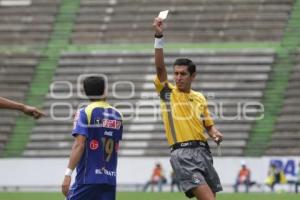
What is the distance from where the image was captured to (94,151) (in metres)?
11.5

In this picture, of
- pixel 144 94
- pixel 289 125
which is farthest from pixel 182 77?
pixel 144 94

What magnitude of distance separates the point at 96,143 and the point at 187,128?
80.1 inches

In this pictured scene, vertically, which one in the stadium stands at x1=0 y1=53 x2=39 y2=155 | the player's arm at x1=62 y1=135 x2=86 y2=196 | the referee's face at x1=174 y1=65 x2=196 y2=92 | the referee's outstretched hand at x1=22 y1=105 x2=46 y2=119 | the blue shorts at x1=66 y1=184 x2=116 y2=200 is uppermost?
the stadium stands at x1=0 y1=53 x2=39 y2=155

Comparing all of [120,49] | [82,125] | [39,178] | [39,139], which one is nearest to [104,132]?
[82,125]

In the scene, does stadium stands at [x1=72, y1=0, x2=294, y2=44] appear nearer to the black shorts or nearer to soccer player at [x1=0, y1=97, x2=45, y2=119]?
the black shorts

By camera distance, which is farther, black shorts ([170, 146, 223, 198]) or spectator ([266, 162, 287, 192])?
spectator ([266, 162, 287, 192])

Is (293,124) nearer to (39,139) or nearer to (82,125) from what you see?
(39,139)

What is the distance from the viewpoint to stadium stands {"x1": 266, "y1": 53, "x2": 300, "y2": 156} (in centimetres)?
3747

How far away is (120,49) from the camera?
42.9m

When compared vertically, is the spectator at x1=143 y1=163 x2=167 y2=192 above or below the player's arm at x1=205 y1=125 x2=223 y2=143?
above

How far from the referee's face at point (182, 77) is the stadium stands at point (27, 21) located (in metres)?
31.0

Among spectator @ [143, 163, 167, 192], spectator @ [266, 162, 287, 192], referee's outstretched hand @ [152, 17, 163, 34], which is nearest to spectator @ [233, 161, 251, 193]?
spectator @ [266, 162, 287, 192]

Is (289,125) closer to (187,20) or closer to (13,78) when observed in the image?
(187,20)

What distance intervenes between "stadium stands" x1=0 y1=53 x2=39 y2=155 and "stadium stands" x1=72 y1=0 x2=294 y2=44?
7.13 feet
